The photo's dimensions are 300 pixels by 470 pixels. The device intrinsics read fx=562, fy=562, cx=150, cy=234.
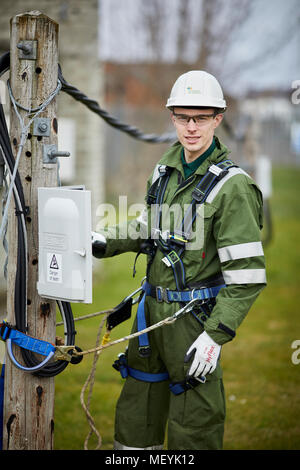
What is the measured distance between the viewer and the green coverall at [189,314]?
9.18 ft

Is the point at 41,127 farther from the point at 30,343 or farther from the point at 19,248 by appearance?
the point at 30,343

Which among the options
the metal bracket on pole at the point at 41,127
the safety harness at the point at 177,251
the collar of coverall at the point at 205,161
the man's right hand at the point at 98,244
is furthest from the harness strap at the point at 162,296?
the metal bracket on pole at the point at 41,127

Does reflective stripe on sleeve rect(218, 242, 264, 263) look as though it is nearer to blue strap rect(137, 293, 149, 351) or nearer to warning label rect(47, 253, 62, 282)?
blue strap rect(137, 293, 149, 351)

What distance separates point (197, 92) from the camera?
2.90 meters

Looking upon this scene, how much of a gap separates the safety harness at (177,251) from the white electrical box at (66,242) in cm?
51

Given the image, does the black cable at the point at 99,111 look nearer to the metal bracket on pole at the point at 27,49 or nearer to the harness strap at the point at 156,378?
the metal bracket on pole at the point at 27,49

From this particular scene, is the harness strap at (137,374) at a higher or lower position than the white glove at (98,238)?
lower

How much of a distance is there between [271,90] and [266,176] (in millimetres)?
9575

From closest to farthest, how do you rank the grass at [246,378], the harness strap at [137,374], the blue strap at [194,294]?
1. the blue strap at [194,294]
2. the harness strap at [137,374]
3. the grass at [246,378]

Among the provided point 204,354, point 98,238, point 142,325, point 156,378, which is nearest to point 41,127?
point 98,238

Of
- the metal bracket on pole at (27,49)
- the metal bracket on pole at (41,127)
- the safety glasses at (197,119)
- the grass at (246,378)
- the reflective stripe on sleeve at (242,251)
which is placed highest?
the metal bracket on pole at (27,49)

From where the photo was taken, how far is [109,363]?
5.91 meters

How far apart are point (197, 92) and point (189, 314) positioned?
116 cm
